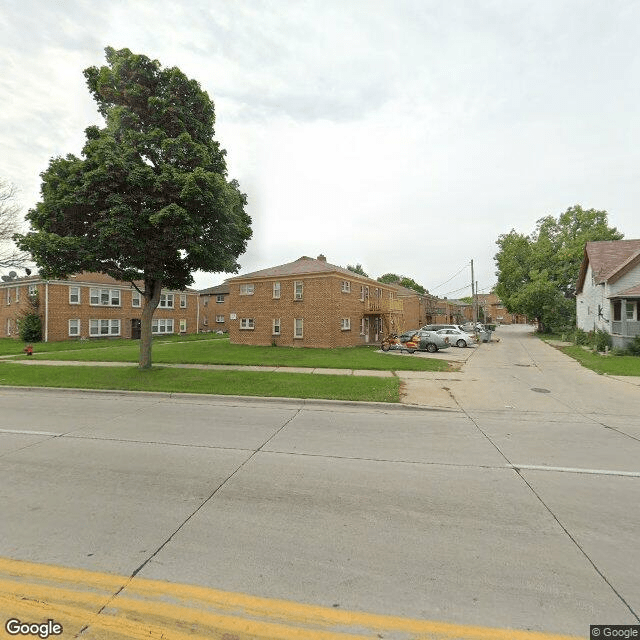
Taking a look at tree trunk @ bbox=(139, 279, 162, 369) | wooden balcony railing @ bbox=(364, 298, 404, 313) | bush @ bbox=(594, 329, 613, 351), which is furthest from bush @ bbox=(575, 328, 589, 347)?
tree trunk @ bbox=(139, 279, 162, 369)

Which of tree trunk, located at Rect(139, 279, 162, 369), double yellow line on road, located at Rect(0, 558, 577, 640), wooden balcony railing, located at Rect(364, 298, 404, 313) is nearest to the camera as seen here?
double yellow line on road, located at Rect(0, 558, 577, 640)

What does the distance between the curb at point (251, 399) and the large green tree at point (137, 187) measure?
4.53 m

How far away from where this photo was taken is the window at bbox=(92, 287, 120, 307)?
118 ft

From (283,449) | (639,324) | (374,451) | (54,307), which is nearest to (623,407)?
(374,451)

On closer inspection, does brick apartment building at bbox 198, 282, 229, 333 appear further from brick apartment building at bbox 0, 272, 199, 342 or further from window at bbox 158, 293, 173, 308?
brick apartment building at bbox 0, 272, 199, 342

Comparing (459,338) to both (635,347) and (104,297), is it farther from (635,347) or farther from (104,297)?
(104,297)

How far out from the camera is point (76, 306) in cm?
3444

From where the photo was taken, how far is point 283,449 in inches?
245

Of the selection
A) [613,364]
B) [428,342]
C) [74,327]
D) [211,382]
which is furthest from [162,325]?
[613,364]

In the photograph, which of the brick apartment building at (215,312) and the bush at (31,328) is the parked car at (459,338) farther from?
the bush at (31,328)

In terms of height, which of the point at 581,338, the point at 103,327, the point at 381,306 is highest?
the point at 381,306

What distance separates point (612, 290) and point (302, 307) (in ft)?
69.7

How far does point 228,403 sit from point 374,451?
17.0ft

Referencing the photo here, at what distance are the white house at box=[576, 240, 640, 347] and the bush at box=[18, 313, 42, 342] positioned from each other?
141 feet
